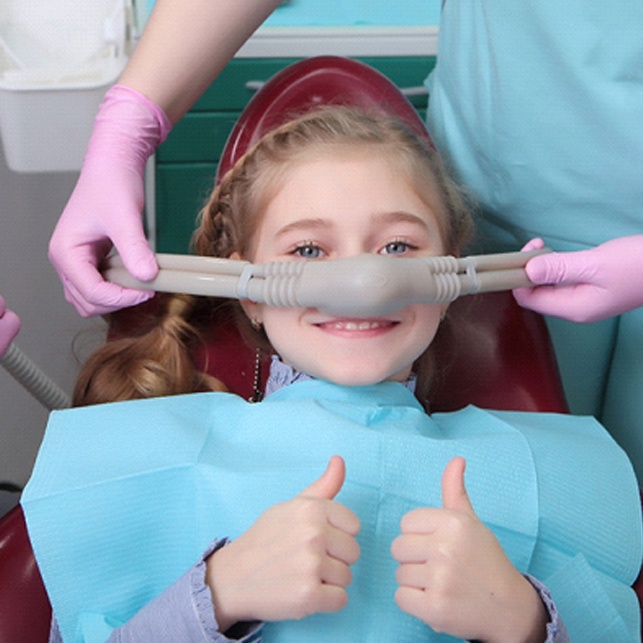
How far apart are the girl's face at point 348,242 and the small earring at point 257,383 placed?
6.0 inches

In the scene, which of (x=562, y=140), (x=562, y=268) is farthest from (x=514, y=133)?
(x=562, y=268)

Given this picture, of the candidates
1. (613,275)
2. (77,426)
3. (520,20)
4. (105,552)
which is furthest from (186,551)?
(520,20)

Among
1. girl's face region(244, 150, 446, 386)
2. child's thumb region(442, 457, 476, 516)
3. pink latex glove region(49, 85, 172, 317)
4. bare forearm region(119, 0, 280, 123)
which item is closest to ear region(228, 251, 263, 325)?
girl's face region(244, 150, 446, 386)

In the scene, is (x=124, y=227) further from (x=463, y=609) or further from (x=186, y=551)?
(x=463, y=609)

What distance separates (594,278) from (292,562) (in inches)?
23.6

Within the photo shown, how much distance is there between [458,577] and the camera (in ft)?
2.46

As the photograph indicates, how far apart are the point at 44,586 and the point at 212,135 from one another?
4.48 feet

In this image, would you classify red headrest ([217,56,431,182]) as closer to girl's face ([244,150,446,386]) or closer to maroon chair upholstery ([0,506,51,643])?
girl's face ([244,150,446,386])

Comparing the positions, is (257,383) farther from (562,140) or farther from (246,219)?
(562,140)

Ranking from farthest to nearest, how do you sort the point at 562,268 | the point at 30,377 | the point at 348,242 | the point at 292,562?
the point at 30,377, the point at 562,268, the point at 348,242, the point at 292,562

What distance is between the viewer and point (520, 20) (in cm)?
112

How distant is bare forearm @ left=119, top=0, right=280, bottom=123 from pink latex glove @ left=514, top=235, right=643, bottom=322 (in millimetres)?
534

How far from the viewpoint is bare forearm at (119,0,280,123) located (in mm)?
1187

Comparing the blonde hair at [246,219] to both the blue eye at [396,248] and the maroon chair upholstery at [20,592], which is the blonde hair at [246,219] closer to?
the blue eye at [396,248]
